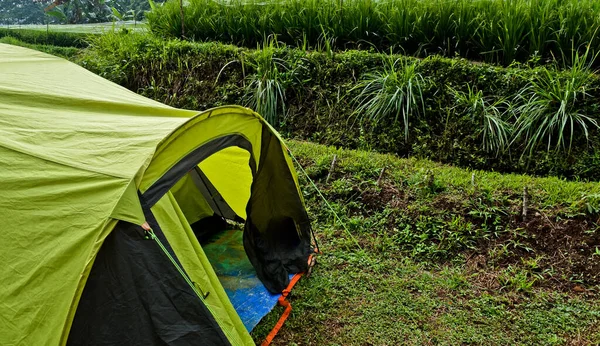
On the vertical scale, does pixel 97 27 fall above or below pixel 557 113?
above

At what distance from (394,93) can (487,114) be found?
914 mm

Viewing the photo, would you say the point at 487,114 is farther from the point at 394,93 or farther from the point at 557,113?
the point at 394,93

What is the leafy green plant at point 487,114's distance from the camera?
4.74 meters

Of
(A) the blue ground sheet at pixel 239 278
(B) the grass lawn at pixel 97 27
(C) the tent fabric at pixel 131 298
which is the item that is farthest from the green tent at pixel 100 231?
(B) the grass lawn at pixel 97 27

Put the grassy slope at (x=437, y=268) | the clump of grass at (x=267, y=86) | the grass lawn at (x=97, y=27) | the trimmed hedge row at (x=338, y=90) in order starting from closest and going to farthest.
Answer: the grassy slope at (x=437, y=268)
the trimmed hedge row at (x=338, y=90)
the clump of grass at (x=267, y=86)
the grass lawn at (x=97, y=27)

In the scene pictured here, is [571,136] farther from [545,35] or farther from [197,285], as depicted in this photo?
[197,285]

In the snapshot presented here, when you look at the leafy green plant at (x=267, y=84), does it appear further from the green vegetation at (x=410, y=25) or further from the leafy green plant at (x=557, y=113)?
the leafy green plant at (x=557, y=113)

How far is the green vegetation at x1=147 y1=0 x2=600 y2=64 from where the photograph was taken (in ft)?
17.1

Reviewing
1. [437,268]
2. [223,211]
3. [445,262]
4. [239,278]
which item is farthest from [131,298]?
[445,262]

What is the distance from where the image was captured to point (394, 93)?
17.0 feet

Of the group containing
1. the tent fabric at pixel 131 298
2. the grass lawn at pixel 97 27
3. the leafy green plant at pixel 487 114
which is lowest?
the tent fabric at pixel 131 298

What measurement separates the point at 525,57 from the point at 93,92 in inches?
168

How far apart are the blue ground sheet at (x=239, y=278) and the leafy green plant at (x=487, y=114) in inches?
96.9

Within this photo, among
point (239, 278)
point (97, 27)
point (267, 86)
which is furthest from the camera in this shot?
point (97, 27)
